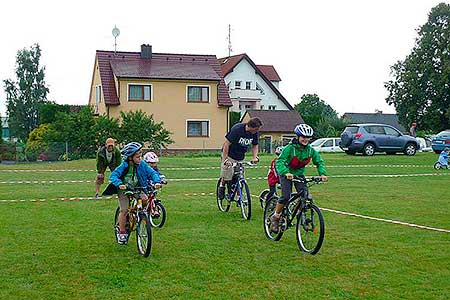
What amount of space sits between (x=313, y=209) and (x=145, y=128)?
33.6 metres

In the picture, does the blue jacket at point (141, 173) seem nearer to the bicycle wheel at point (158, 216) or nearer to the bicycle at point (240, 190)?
the bicycle wheel at point (158, 216)

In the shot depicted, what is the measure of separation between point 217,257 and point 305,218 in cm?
131

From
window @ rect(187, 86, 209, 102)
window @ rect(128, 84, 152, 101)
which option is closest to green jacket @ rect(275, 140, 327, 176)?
window @ rect(128, 84, 152, 101)

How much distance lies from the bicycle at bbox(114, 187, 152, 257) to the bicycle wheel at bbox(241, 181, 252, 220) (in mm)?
3068

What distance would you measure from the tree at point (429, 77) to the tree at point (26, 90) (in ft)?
144

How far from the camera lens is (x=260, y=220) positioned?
12.2m

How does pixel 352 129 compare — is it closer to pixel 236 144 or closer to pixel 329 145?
pixel 329 145

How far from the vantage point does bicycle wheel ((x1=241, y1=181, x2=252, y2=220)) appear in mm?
12133

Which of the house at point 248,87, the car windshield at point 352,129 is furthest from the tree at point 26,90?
the car windshield at point 352,129

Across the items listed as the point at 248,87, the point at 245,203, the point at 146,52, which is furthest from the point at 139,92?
the point at 245,203

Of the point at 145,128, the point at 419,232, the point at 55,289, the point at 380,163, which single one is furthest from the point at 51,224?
the point at 145,128

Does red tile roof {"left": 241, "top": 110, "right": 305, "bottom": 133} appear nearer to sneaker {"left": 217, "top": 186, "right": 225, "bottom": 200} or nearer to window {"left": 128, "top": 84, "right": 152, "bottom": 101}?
window {"left": 128, "top": 84, "right": 152, "bottom": 101}

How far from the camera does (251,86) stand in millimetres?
71500

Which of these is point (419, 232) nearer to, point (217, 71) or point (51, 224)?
point (51, 224)
